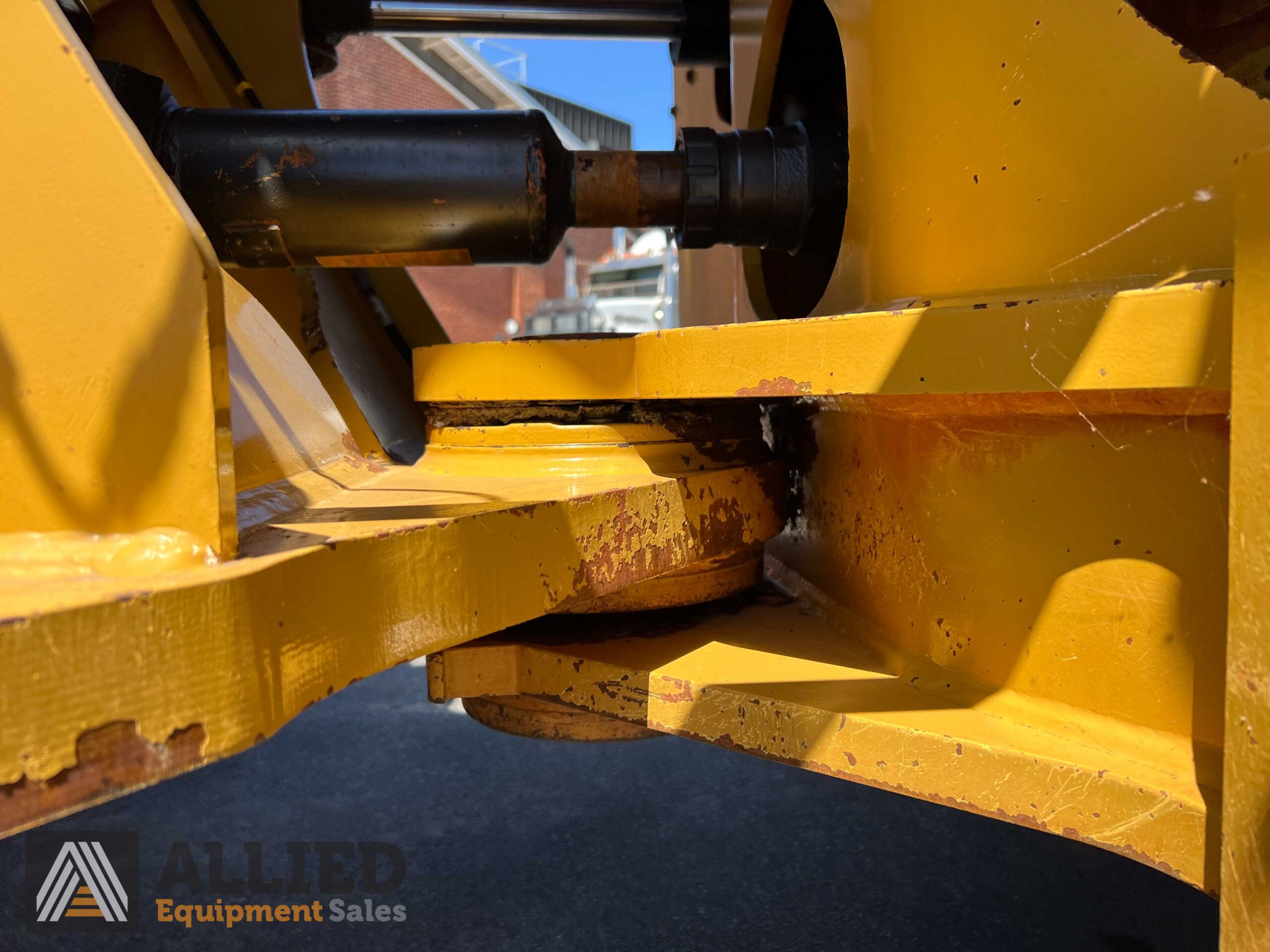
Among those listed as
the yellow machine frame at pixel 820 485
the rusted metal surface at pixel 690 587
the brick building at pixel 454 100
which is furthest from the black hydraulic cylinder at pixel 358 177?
the brick building at pixel 454 100

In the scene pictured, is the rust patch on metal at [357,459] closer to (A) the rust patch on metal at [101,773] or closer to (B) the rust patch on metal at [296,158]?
(B) the rust patch on metal at [296,158]

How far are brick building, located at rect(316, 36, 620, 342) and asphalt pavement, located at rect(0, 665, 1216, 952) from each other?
35.8 feet

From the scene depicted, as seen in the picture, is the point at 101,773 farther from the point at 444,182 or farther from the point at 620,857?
the point at 620,857

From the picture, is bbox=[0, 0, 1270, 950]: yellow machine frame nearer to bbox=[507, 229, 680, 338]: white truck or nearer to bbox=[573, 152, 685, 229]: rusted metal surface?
bbox=[573, 152, 685, 229]: rusted metal surface

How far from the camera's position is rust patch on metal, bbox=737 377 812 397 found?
126 cm

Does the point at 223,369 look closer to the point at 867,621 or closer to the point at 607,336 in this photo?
the point at 607,336

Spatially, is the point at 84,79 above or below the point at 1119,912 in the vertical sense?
above

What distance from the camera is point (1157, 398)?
39.8 inches

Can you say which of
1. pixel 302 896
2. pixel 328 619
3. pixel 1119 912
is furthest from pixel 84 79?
pixel 1119 912

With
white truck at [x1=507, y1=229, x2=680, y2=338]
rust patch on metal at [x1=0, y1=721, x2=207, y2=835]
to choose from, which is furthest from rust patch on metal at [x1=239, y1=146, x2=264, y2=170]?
white truck at [x1=507, y1=229, x2=680, y2=338]

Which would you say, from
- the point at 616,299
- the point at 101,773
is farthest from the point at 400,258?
the point at 616,299

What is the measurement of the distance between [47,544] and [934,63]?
4.17 feet

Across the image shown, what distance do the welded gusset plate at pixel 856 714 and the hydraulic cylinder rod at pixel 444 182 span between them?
846 mm

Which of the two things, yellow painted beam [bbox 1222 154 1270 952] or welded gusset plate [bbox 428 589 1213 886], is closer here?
yellow painted beam [bbox 1222 154 1270 952]
